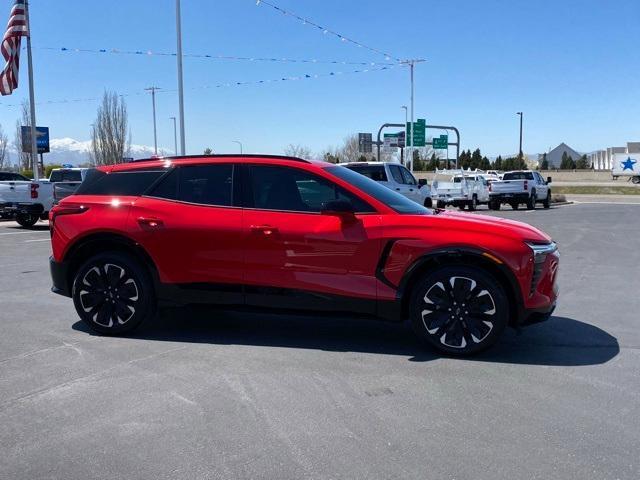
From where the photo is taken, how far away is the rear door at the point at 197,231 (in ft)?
18.4

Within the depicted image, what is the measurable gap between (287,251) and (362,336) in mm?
1231

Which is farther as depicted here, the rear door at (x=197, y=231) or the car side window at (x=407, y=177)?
the car side window at (x=407, y=177)

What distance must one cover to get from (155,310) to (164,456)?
2.63 meters

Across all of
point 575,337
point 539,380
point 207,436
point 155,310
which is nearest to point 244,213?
point 155,310

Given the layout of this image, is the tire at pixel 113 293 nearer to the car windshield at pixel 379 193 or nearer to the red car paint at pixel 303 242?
the red car paint at pixel 303 242

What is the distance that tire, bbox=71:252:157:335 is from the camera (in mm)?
5867

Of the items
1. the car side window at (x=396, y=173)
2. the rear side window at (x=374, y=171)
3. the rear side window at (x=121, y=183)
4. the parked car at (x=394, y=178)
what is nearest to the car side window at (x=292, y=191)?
the rear side window at (x=121, y=183)

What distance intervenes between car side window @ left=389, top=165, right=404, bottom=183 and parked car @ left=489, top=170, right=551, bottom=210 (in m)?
10.4

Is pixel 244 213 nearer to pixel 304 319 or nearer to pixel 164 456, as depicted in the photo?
pixel 304 319

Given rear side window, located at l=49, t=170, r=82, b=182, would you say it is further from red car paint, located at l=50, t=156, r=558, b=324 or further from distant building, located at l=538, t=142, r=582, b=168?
distant building, located at l=538, t=142, r=582, b=168

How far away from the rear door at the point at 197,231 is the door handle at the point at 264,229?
5.8 inches

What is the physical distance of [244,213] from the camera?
5625 millimetres

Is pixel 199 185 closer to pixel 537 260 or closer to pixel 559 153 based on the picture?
pixel 537 260

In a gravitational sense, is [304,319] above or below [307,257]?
below
